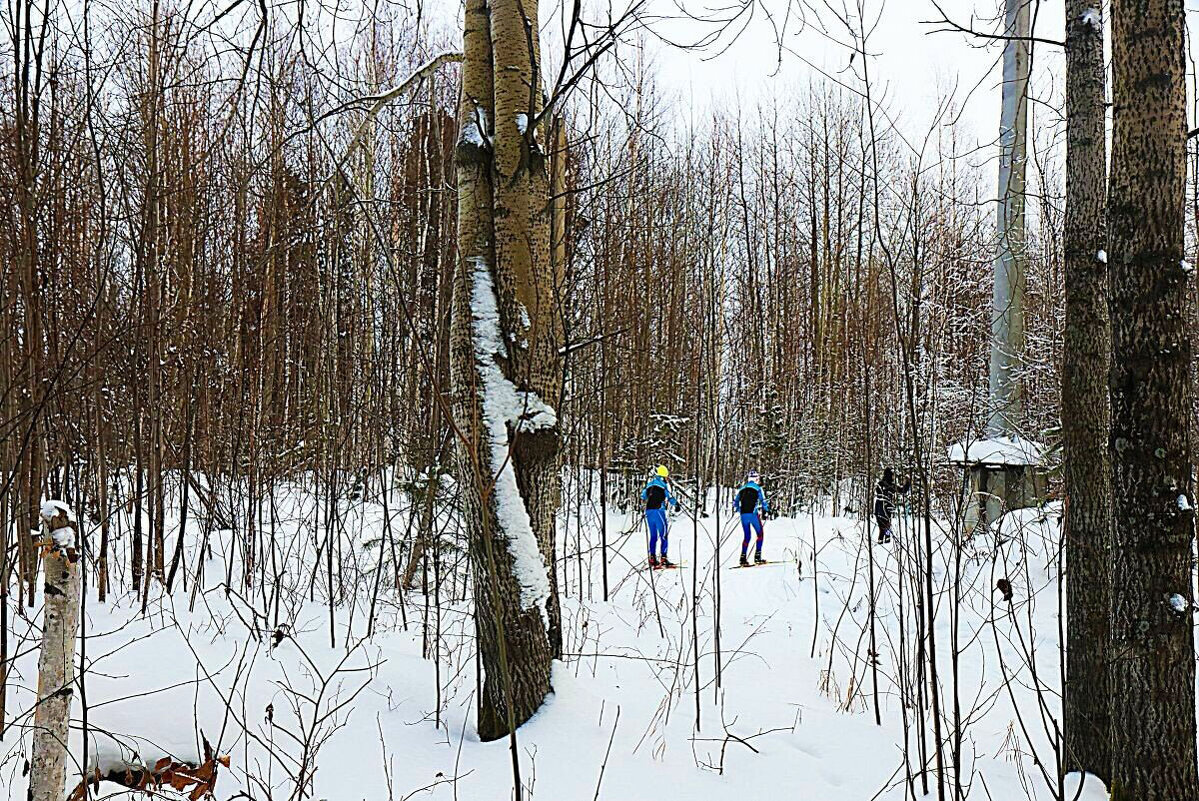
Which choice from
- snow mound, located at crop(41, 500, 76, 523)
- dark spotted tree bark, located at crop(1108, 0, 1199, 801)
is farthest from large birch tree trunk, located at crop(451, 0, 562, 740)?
dark spotted tree bark, located at crop(1108, 0, 1199, 801)

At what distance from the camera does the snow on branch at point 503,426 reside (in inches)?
134

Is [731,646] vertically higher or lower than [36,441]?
lower

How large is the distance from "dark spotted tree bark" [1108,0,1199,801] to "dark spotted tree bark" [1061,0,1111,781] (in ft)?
3.33

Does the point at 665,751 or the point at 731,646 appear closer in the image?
the point at 665,751

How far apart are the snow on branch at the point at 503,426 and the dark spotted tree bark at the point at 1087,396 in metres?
2.23

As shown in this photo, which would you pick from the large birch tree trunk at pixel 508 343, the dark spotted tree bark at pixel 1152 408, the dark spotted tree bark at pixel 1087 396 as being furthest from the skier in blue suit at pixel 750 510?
the dark spotted tree bark at pixel 1152 408

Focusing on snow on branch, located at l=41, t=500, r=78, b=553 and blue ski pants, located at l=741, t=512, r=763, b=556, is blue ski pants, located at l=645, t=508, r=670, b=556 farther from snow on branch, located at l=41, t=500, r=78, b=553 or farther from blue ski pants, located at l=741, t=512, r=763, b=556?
snow on branch, located at l=41, t=500, r=78, b=553

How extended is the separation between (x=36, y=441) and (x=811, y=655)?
451 centimetres

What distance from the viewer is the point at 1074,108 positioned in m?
3.44

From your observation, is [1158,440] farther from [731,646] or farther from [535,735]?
[731,646]

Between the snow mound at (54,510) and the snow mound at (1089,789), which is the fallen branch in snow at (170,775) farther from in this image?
the snow mound at (1089,789)

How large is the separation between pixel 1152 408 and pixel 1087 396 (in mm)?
1184

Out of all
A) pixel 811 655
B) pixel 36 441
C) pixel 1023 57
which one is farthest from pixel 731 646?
pixel 1023 57

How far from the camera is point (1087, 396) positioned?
339 cm
